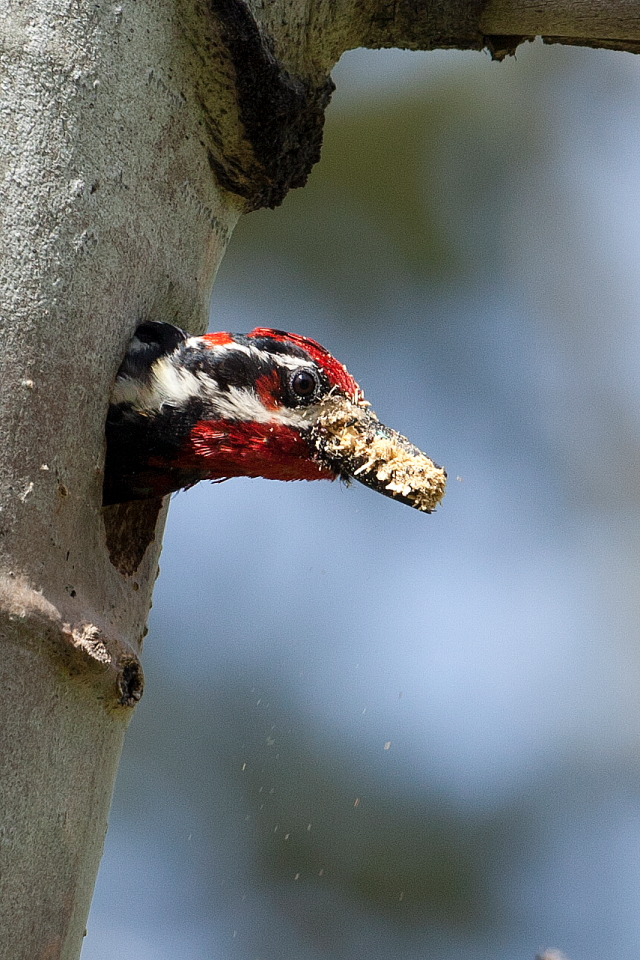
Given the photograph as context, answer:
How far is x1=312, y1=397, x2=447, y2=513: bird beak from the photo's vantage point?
2023 mm

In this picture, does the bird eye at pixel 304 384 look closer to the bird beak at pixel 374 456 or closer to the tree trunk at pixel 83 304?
the bird beak at pixel 374 456

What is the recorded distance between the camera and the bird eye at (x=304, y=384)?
2086mm

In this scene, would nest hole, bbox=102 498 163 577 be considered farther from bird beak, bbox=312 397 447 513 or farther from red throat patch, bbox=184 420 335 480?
bird beak, bbox=312 397 447 513

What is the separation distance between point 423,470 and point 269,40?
931 millimetres

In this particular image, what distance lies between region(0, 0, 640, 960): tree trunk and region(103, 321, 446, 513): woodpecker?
85 millimetres

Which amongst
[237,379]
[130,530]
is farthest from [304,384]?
[130,530]

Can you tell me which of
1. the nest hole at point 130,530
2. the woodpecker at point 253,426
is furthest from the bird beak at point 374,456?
the nest hole at point 130,530

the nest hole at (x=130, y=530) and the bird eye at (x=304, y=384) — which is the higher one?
the bird eye at (x=304, y=384)

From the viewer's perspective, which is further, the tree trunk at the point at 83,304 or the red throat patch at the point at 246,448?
the red throat patch at the point at 246,448

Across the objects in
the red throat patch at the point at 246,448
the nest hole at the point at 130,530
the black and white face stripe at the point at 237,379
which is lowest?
the nest hole at the point at 130,530

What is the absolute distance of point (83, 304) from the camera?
1.76m

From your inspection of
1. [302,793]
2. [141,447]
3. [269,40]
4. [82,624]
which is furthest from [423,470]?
[302,793]

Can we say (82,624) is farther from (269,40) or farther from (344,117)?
(344,117)

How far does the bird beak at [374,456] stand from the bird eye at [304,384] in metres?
0.04
